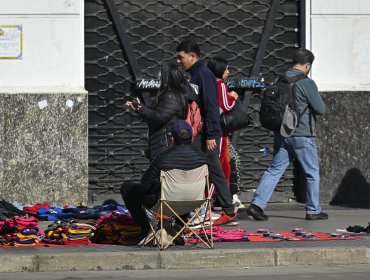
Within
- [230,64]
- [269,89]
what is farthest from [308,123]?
[230,64]

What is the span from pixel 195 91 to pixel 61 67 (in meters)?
2.87

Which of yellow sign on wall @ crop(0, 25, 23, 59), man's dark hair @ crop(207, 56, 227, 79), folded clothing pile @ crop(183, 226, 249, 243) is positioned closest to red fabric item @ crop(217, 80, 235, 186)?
man's dark hair @ crop(207, 56, 227, 79)

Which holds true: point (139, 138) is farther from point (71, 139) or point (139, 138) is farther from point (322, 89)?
point (322, 89)

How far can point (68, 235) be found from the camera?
1045 centimetres

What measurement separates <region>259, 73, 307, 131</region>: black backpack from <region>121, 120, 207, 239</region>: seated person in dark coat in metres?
2.45

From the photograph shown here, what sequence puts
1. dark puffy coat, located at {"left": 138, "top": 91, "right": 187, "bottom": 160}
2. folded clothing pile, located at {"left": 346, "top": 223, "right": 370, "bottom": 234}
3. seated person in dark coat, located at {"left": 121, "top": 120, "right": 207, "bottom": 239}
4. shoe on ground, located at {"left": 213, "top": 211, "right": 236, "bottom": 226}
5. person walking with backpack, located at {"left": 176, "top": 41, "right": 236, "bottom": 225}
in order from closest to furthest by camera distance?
seated person in dark coat, located at {"left": 121, "top": 120, "right": 207, "bottom": 239} → dark puffy coat, located at {"left": 138, "top": 91, "right": 187, "bottom": 160} → folded clothing pile, located at {"left": 346, "top": 223, "right": 370, "bottom": 234} → person walking with backpack, located at {"left": 176, "top": 41, "right": 236, "bottom": 225} → shoe on ground, located at {"left": 213, "top": 211, "right": 236, "bottom": 226}

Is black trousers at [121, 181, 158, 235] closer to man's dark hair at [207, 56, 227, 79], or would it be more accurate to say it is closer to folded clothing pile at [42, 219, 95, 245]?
folded clothing pile at [42, 219, 95, 245]

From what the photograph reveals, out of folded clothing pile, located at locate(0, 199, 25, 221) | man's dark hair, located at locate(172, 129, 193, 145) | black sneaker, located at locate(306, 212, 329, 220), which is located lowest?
black sneaker, located at locate(306, 212, 329, 220)

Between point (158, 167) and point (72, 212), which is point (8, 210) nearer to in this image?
point (72, 212)

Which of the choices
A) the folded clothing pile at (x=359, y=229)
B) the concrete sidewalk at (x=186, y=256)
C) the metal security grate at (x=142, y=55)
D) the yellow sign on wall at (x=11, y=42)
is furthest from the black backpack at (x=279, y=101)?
the yellow sign on wall at (x=11, y=42)

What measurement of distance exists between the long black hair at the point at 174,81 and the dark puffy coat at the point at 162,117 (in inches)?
1.1

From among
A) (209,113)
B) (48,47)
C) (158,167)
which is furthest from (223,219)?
(48,47)

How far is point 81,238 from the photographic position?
1045 centimetres

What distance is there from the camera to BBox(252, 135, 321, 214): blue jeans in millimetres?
12586
